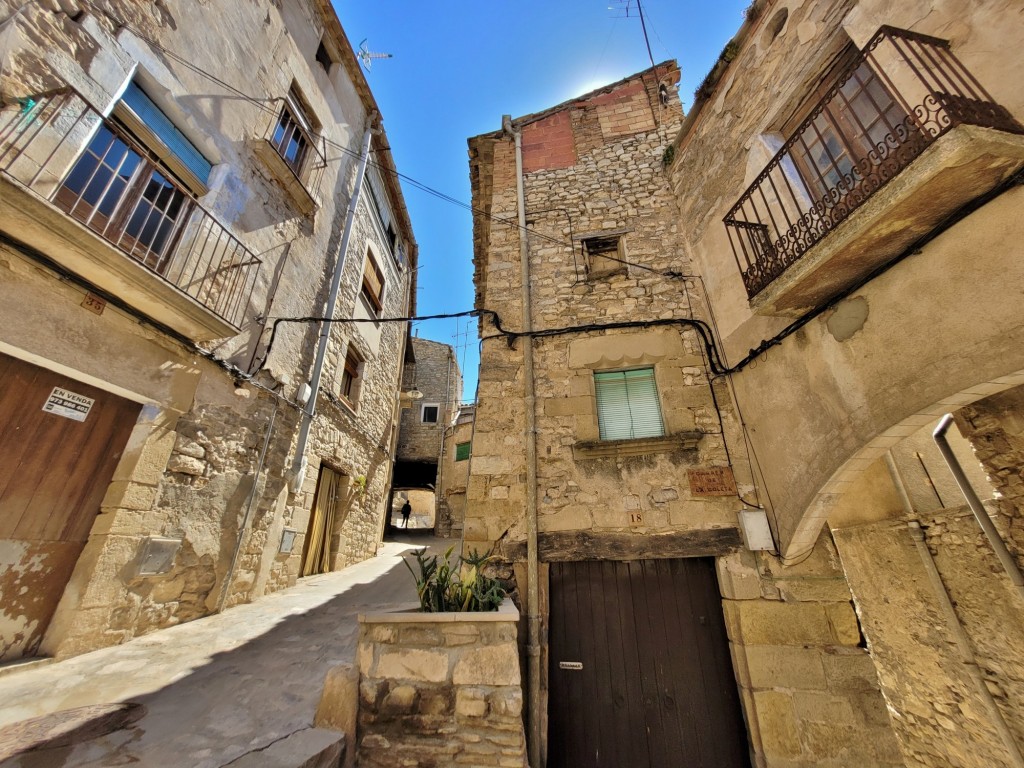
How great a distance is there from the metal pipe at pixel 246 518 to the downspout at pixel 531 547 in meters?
3.71

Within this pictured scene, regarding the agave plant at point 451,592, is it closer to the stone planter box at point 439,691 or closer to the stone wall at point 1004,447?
the stone planter box at point 439,691

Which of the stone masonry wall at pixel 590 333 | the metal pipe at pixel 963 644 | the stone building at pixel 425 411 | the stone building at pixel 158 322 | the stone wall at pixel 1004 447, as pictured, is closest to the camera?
the stone building at pixel 158 322

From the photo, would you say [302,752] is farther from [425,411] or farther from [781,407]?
→ [425,411]

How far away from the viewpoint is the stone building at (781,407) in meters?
2.48

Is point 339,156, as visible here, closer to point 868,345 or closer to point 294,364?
point 294,364

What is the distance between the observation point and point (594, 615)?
373 cm

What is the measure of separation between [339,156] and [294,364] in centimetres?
516

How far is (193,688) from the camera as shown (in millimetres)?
2799

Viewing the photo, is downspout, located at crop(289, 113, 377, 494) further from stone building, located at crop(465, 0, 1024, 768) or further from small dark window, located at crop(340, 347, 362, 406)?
stone building, located at crop(465, 0, 1024, 768)

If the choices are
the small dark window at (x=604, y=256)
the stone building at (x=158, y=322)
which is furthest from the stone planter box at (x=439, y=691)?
the small dark window at (x=604, y=256)

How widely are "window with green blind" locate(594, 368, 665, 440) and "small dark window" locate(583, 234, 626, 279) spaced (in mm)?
1522

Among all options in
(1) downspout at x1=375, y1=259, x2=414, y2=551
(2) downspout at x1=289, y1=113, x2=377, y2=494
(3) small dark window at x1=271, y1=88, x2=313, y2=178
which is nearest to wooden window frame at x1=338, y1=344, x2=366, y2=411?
(2) downspout at x1=289, y1=113, x2=377, y2=494

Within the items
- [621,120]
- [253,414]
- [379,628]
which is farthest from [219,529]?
[621,120]

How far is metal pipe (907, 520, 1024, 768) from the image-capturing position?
4.30 meters
